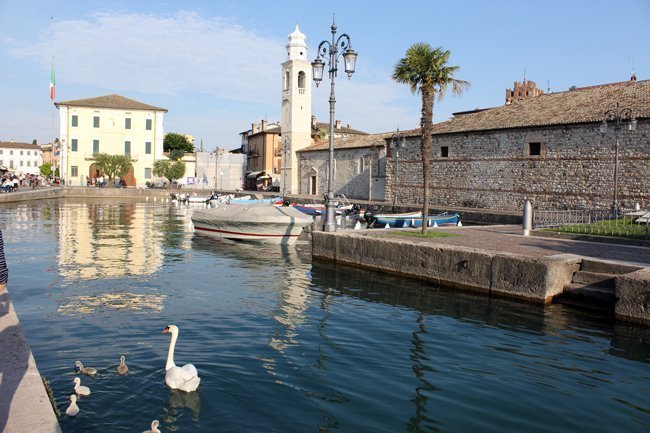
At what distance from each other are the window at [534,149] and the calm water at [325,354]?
76.3 feet

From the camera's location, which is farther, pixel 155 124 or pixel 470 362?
pixel 155 124

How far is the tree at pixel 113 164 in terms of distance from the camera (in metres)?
67.9

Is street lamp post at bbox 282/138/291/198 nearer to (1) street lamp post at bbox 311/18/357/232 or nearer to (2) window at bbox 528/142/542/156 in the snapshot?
(2) window at bbox 528/142/542/156

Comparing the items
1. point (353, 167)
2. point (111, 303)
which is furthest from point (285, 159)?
point (111, 303)

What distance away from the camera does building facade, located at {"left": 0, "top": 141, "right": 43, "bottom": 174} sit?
138 meters

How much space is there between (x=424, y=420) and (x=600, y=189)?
29037 mm

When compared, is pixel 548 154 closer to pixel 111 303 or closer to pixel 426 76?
pixel 426 76

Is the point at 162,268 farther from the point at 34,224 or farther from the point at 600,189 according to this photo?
the point at 600,189

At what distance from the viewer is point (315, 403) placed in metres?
6.52

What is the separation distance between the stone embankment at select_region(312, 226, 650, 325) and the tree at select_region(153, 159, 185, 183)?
196ft

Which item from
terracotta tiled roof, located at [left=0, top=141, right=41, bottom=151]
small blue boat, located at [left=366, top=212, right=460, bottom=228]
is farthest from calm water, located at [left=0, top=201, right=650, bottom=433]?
terracotta tiled roof, located at [left=0, top=141, right=41, bottom=151]

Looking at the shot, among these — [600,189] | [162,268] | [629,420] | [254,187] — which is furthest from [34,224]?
[254,187]

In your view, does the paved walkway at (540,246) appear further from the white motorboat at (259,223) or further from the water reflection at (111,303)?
the water reflection at (111,303)

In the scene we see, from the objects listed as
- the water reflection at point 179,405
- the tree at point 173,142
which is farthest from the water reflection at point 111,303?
the tree at point 173,142
